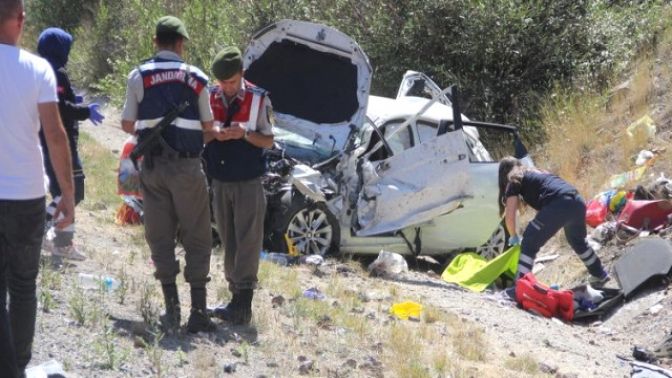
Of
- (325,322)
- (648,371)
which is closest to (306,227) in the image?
(325,322)

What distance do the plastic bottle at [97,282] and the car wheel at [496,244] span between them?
5356 millimetres

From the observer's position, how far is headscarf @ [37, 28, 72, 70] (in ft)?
26.0

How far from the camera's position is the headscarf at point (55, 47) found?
7922 mm

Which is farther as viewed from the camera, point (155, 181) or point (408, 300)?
point (408, 300)

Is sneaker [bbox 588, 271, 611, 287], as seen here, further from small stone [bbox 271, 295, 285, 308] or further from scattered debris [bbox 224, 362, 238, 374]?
scattered debris [bbox 224, 362, 238, 374]

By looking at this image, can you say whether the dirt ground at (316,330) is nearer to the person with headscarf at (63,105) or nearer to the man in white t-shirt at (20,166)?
the person with headscarf at (63,105)

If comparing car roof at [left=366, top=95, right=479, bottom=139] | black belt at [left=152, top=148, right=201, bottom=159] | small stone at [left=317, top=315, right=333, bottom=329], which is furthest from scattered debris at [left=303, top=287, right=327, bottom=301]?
car roof at [left=366, top=95, right=479, bottom=139]

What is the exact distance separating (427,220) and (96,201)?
145 inches

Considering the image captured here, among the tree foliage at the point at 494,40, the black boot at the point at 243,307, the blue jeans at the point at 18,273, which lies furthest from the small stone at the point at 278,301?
the tree foliage at the point at 494,40

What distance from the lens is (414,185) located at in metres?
11.0

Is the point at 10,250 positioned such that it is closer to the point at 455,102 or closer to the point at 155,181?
the point at 155,181

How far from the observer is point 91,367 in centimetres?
577

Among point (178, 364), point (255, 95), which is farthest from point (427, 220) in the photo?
point (178, 364)

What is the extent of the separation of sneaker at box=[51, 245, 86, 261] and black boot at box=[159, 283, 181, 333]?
1.92 meters
